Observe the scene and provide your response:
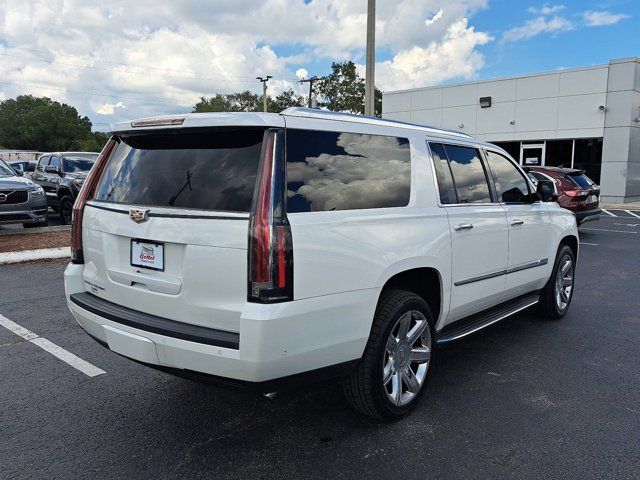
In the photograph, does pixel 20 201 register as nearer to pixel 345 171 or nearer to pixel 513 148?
pixel 345 171

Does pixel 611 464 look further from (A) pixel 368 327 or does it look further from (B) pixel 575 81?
(B) pixel 575 81

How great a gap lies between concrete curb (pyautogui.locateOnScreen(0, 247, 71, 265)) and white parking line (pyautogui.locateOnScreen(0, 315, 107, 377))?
327cm

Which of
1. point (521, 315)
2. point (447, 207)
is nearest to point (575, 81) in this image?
point (521, 315)

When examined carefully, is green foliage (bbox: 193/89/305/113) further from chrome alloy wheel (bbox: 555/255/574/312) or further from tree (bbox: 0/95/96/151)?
chrome alloy wheel (bbox: 555/255/574/312)

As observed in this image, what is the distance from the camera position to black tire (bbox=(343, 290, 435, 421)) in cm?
301

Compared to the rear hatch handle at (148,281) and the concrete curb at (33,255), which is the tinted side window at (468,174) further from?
the concrete curb at (33,255)

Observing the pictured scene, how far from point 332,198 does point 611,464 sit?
2.12 metres

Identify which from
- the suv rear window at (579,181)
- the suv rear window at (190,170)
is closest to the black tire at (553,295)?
the suv rear window at (190,170)

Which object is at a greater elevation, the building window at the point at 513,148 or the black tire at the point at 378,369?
the building window at the point at 513,148

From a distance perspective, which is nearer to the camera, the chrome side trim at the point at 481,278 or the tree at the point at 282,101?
the chrome side trim at the point at 481,278

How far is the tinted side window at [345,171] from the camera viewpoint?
8.92 ft

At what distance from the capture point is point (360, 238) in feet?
9.45

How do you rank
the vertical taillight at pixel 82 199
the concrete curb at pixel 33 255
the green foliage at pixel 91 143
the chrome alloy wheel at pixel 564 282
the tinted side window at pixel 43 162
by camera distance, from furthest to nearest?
the green foliage at pixel 91 143 → the tinted side window at pixel 43 162 → the concrete curb at pixel 33 255 → the chrome alloy wheel at pixel 564 282 → the vertical taillight at pixel 82 199

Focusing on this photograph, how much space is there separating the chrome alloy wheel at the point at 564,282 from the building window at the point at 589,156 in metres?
19.5
